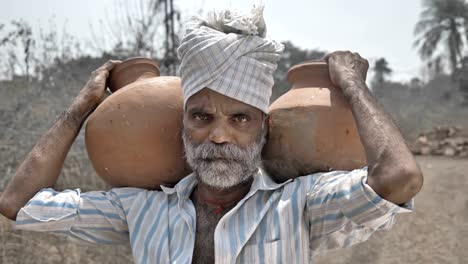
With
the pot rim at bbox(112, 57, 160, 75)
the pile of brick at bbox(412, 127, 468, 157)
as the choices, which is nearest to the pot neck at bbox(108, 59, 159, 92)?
the pot rim at bbox(112, 57, 160, 75)

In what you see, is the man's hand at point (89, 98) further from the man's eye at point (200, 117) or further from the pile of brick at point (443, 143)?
the pile of brick at point (443, 143)

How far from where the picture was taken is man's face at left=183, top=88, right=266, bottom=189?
1853 mm

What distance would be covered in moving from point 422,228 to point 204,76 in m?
7.04

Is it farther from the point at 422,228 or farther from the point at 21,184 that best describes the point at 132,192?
the point at 422,228

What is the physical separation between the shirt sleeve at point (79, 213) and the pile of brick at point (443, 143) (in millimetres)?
10266

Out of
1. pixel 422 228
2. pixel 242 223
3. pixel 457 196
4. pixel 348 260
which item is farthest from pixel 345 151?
pixel 457 196

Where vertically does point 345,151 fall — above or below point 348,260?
above

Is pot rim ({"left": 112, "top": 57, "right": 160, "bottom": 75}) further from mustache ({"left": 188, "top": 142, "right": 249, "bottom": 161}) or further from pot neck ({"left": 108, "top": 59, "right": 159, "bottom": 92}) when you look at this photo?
mustache ({"left": 188, "top": 142, "right": 249, "bottom": 161})

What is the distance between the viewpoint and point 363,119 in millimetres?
1728

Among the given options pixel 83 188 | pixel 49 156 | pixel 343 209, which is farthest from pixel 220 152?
pixel 83 188

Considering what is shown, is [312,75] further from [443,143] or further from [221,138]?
[443,143]

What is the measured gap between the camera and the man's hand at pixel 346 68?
1.88 metres

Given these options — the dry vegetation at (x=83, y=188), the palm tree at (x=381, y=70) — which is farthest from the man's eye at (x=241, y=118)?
the palm tree at (x=381, y=70)

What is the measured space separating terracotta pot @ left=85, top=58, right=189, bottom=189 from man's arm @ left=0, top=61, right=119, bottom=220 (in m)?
0.12
